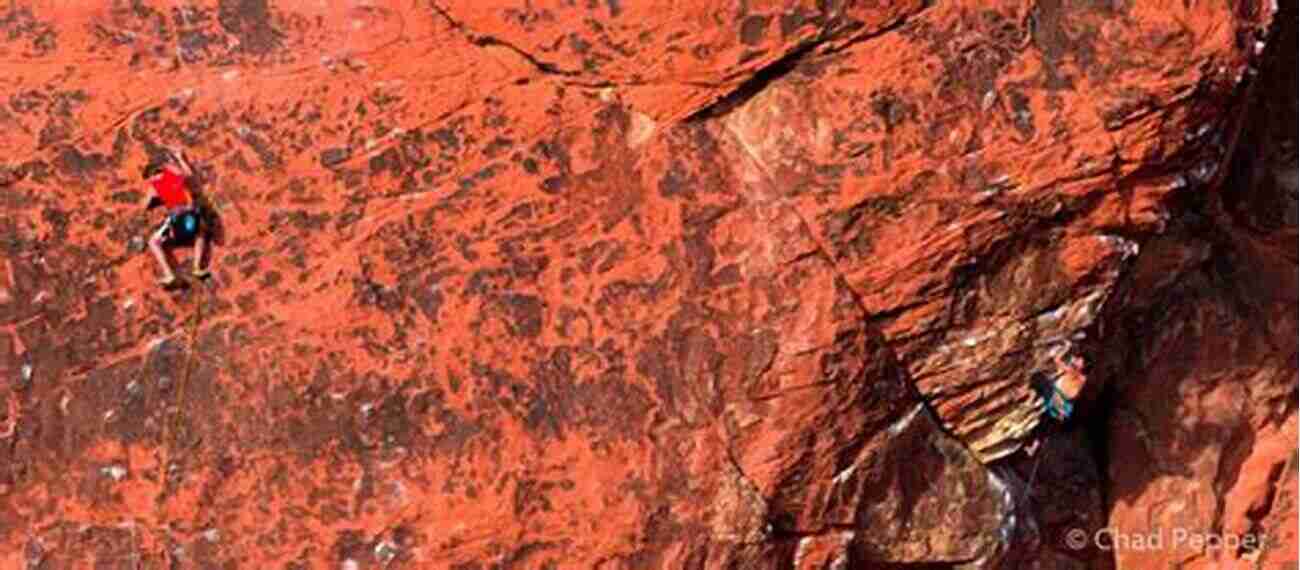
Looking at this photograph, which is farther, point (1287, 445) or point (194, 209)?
point (1287, 445)

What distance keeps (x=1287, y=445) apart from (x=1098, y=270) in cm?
207

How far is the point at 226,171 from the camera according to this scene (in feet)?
26.9

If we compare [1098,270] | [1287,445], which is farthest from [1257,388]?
[1098,270]

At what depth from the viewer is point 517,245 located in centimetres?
818

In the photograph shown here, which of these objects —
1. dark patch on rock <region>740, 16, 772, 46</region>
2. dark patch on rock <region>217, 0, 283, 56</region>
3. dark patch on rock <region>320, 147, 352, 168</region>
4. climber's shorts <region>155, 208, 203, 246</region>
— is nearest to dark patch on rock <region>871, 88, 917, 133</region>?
dark patch on rock <region>740, 16, 772, 46</region>

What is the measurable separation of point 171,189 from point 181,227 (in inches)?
7.6

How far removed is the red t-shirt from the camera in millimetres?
8047

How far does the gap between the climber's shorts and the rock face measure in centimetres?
11

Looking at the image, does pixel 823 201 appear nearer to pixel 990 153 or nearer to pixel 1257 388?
pixel 990 153

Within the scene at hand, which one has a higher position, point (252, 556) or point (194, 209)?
point (194, 209)

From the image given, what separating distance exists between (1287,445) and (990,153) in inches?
117

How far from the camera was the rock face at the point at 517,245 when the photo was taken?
8086 mm

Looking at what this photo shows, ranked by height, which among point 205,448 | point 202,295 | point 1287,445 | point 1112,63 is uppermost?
point 1112,63

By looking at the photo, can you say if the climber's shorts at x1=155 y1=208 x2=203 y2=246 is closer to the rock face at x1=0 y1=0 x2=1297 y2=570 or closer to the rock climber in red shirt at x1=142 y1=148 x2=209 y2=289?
the rock climber in red shirt at x1=142 y1=148 x2=209 y2=289
